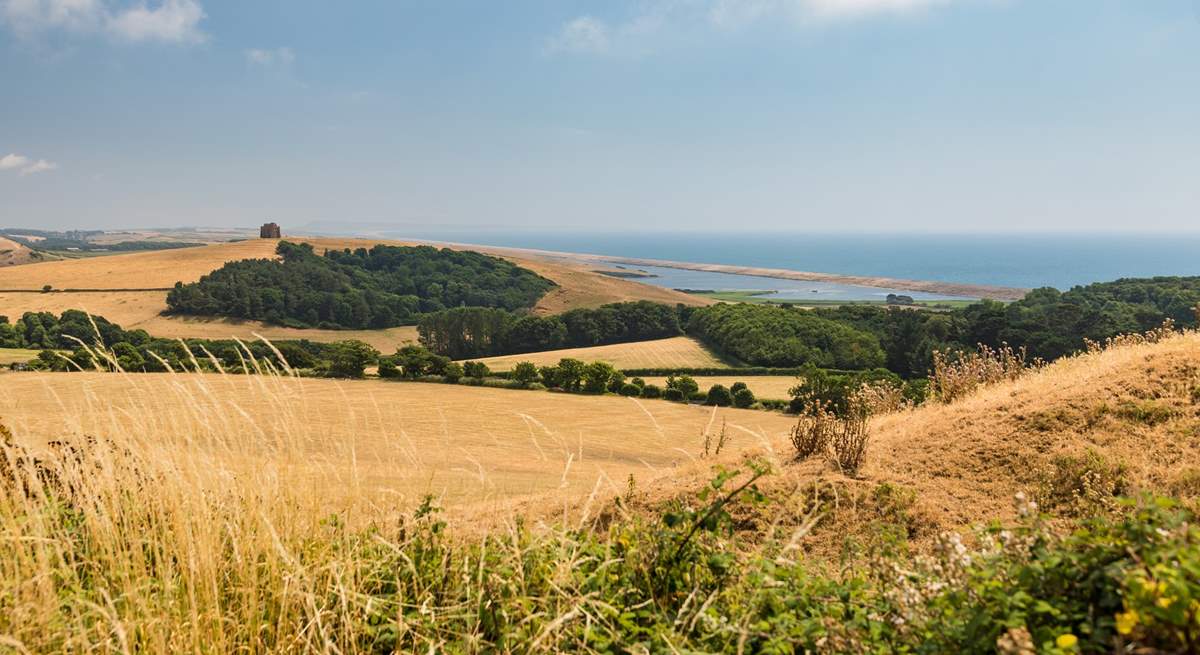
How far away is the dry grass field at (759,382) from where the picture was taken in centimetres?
4403

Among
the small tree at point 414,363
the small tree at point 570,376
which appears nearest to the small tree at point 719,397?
the small tree at point 570,376

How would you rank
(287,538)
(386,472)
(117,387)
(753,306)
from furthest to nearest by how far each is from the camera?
(753,306)
(386,472)
(117,387)
(287,538)

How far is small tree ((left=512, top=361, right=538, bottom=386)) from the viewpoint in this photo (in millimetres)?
45500

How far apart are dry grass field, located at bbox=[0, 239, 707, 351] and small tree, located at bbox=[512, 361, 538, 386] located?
28.0m

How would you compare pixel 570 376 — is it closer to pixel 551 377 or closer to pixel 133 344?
pixel 551 377

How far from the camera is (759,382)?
4956 centimetres

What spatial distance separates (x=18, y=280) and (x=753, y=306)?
92581 millimetres

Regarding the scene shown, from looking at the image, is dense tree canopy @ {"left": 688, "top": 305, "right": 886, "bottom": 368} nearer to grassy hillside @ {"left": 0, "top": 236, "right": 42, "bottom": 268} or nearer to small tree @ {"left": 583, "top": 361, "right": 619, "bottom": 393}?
small tree @ {"left": 583, "top": 361, "right": 619, "bottom": 393}

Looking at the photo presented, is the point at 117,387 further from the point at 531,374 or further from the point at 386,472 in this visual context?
the point at 531,374


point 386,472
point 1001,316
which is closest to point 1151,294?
point 1001,316

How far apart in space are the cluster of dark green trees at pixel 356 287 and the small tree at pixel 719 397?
200ft

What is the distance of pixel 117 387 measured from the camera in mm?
4359

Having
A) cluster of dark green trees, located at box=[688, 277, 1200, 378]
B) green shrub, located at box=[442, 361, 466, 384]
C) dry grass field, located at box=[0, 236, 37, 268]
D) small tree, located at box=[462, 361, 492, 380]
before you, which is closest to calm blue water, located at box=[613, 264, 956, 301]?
cluster of dark green trees, located at box=[688, 277, 1200, 378]

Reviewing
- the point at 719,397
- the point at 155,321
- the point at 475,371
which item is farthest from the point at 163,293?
the point at 719,397
